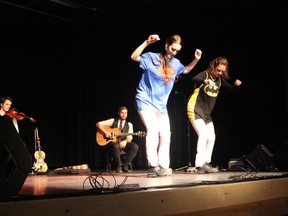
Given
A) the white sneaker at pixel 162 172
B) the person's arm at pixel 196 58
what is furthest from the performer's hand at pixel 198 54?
the white sneaker at pixel 162 172

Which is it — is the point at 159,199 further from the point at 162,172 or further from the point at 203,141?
the point at 203,141

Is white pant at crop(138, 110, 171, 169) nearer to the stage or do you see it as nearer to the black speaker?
the stage

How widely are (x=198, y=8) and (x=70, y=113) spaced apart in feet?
11.4

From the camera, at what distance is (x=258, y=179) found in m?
3.08

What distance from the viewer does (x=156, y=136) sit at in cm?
387

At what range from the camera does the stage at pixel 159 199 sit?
1.74 m

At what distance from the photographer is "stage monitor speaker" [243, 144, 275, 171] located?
4.69 metres

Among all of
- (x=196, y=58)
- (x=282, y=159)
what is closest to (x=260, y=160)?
(x=282, y=159)

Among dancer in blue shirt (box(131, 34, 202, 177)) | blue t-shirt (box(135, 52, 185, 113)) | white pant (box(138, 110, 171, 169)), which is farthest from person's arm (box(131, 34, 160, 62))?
white pant (box(138, 110, 171, 169))

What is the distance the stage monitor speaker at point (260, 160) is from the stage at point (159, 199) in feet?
4.39

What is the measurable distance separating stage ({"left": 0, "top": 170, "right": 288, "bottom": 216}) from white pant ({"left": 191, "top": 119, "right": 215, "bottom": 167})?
4.19 ft

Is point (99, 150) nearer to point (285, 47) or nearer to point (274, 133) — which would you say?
point (274, 133)

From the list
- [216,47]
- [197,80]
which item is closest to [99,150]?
[216,47]

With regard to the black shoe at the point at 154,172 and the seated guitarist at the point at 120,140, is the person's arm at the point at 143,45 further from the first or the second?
the seated guitarist at the point at 120,140
